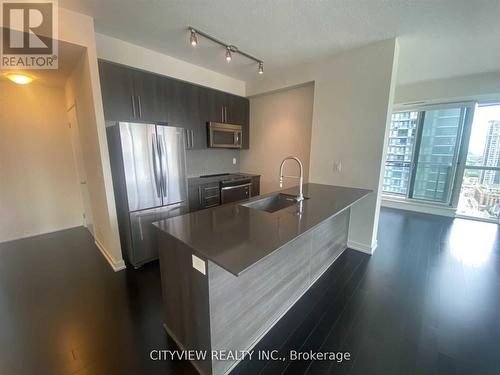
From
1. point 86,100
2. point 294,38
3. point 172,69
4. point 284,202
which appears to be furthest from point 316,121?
point 86,100

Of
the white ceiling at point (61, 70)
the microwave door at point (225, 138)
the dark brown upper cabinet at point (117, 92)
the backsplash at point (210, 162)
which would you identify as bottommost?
the backsplash at point (210, 162)

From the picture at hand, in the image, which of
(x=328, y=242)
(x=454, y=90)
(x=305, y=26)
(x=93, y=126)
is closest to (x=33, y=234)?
(x=93, y=126)

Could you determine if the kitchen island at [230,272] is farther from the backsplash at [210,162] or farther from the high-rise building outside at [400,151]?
the high-rise building outside at [400,151]

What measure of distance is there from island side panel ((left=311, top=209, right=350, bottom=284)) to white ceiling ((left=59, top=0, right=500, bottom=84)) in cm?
207

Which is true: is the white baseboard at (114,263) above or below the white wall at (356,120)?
below

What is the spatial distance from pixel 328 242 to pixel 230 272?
1876 millimetres

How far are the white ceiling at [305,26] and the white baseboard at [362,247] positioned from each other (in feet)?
8.64

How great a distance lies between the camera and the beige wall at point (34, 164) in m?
3.20

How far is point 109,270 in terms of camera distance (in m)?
2.48

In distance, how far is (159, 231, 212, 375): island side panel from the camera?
1.21 meters

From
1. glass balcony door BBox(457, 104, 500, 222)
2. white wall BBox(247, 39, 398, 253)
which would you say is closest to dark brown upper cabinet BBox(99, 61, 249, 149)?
white wall BBox(247, 39, 398, 253)

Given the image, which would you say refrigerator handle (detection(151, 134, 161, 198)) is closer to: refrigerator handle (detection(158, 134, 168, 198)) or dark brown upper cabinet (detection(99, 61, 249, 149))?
refrigerator handle (detection(158, 134, 168, 198))

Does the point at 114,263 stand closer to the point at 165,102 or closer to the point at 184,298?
the point at 184,298

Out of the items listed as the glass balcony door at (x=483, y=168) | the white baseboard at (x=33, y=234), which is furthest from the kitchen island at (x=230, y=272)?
the glass balcony door at (x=483, y=168)
